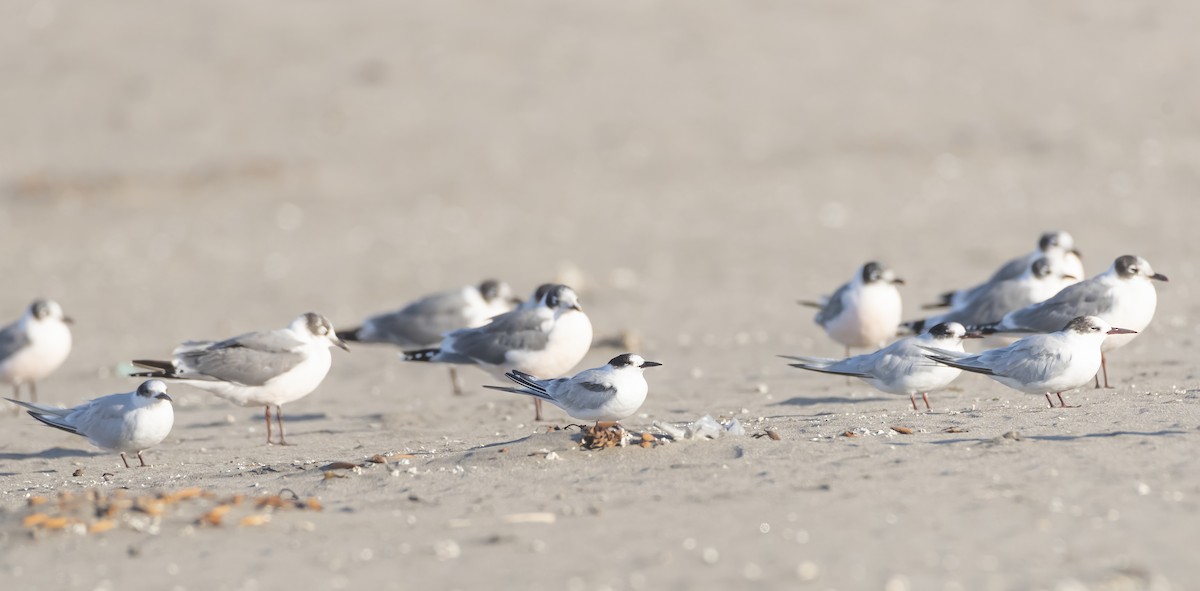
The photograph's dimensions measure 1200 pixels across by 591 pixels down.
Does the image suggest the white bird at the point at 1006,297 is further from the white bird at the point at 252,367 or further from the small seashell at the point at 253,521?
the small seashell at the point at 253,521

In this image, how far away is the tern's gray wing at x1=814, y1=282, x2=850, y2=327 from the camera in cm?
1223

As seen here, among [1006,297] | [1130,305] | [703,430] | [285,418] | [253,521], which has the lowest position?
[253,521]

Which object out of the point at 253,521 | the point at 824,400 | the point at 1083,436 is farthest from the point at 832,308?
the point at 253,521

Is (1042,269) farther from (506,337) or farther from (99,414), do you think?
(99,414)

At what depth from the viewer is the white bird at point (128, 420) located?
901 centimetres

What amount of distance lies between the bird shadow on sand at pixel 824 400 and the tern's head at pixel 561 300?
1890 mm

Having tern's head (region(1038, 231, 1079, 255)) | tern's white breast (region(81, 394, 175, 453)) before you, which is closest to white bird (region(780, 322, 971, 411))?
tern's head (region(1038, 231, 1079, 255))

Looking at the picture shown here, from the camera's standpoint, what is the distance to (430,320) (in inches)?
508

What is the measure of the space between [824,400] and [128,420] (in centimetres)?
473

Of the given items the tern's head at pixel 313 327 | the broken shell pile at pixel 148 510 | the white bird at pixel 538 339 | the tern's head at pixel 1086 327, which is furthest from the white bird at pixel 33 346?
the tern's head at pixel 1086 327

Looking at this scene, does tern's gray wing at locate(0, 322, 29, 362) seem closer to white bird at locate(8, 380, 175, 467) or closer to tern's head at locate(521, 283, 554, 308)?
white bird at locate(8, 380, 175, 467)

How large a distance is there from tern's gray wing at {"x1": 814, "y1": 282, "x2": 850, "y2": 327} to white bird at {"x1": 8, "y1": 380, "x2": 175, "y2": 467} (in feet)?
18.6

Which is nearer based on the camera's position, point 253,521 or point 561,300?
point 253,521

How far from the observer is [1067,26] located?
26.1 meters
